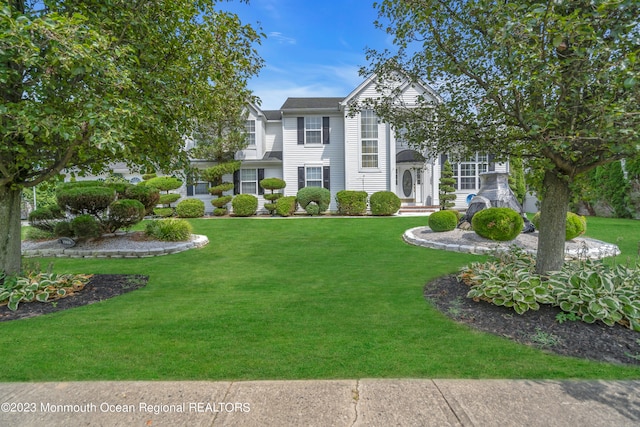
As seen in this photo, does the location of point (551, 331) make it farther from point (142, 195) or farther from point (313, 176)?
point (313, 176)

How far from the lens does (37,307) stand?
5008 millimetres

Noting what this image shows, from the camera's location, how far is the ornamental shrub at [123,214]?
1041 cm

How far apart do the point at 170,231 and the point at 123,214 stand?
1618mm

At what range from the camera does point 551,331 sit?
381cm

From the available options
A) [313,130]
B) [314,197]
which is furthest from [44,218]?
[313,130]

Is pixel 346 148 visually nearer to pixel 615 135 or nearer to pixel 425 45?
pixel 425 45

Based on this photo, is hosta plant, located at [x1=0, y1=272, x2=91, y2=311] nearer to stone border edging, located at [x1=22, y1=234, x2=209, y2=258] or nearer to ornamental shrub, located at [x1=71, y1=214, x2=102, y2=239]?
stone border edging, located at [x1=22, y1=234, x2=209, y2=258]

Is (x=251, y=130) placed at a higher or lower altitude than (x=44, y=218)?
higher

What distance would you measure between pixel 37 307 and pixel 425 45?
695 cm

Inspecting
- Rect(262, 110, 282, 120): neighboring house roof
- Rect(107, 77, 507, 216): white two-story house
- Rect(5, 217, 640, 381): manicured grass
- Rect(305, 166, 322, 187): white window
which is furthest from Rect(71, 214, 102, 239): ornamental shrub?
Rect(262, 110, 282, 120): neighboring house roof

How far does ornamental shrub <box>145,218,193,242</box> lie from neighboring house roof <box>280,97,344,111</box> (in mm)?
11381

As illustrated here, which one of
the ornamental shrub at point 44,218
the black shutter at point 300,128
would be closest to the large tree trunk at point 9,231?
the ornamental shrub at point 44,218

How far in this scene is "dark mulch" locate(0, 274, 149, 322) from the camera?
481 centimetres

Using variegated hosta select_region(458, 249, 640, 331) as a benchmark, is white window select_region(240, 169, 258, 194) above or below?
above
